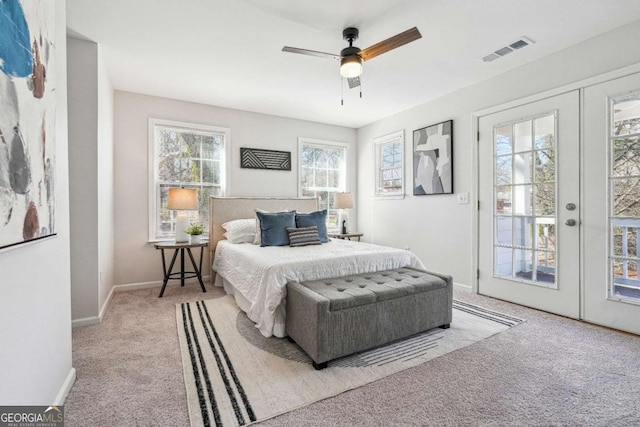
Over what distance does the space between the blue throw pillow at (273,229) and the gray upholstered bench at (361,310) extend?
3.80 ft

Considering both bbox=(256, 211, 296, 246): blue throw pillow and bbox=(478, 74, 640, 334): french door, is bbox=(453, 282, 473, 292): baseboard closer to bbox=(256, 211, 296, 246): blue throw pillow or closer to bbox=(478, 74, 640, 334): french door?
bbox=(478, 74, 640, 334): french door

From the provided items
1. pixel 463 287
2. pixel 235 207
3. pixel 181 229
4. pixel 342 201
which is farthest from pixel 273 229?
pixel 463 287

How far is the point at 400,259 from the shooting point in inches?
118

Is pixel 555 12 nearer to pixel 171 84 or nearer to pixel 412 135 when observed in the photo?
pixel 412 135

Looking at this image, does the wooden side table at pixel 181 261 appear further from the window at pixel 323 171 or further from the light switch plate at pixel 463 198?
the light switch plate at pixel 463 198

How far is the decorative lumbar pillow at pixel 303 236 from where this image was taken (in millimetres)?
3473

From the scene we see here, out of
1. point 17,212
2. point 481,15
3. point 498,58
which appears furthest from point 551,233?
point 17,212

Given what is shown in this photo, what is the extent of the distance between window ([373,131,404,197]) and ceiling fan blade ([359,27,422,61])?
245cm

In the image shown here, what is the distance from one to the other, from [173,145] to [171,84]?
86 cm

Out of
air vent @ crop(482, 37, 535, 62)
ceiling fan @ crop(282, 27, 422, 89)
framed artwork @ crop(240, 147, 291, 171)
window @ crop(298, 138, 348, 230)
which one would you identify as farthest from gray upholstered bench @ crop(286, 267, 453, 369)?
window @ crop(298, 138, 348, 230)

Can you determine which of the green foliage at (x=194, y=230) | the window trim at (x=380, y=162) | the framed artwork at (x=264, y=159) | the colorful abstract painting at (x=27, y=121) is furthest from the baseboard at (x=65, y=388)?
the window trim at (x=380, y=162)

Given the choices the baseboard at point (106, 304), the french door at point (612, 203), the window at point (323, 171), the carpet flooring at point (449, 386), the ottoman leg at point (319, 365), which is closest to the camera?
the carpet flooring at point (449, 386)

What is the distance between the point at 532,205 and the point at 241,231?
133 inches

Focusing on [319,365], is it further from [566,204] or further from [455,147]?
[455,147]
